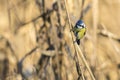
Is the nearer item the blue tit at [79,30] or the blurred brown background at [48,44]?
the blue tit at [79,30]

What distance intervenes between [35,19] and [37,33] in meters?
0.12

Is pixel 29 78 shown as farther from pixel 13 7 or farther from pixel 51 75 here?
pixel 13 7

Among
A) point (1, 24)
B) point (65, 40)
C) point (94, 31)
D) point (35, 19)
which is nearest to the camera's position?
point (65, 40)

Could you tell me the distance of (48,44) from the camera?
189 centimetres

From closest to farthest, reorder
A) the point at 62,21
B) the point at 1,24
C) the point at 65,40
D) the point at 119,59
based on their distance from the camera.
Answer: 1. the point at 62,21
2. the point at 65,40
3. the point at 119,59
4. the point at 1,24

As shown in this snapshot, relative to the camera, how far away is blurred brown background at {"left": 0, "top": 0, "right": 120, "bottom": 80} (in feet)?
5.43

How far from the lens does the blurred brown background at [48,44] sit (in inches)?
65.2

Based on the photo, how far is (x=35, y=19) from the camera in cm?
203

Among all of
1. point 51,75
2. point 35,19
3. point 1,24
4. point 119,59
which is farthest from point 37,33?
Result: point 1,24

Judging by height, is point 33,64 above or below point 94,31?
below

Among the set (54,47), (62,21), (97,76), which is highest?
(62,21)

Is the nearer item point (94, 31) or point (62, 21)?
point (62, 21)

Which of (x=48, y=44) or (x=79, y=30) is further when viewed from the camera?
(x=48, y=44)

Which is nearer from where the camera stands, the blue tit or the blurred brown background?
the blue tit
